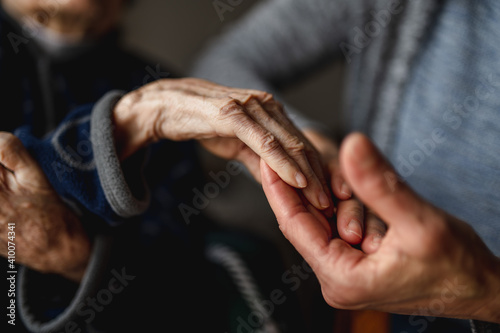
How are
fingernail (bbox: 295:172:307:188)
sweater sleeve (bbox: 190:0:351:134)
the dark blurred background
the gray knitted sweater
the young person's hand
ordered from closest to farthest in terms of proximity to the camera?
the young person's hand → fingernail (bbox: 295:172:307:188) → the gray knitted sweater → sweater sleeve (bbox: 190:0:351:134) → the dark blurred background

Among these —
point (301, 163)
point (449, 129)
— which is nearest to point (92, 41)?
point (301, 163)

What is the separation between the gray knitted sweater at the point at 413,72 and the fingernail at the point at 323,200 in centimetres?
23

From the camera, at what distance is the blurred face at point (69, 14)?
53 cm

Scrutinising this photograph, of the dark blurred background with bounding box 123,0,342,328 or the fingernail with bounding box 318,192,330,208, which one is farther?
the dark blurred background with bounding box 123,0,342,328

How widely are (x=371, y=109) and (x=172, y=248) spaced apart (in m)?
0.41

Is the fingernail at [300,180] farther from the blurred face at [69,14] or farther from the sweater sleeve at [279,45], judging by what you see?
the blurred face at [69,14]

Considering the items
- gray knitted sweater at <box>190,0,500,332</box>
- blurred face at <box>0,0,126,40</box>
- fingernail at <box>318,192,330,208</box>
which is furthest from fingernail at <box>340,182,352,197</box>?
blurred face at <box>0,0,126,40</box>

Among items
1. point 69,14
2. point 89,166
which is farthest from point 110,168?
point 69,14

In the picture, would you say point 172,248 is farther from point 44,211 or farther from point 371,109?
point 371,109

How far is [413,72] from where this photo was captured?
1.83ft

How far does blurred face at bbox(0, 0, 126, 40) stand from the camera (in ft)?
1.74

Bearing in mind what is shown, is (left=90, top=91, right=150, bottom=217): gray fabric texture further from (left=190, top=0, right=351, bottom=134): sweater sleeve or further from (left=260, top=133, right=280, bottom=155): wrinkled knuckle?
(left=190, top=0, right=351, bottom=134): sweater sleeve

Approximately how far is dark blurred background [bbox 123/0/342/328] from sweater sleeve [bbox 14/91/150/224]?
0.54 m

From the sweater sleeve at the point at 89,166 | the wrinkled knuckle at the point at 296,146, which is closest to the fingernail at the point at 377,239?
the wrinkled knuckle at the point at 296,146
